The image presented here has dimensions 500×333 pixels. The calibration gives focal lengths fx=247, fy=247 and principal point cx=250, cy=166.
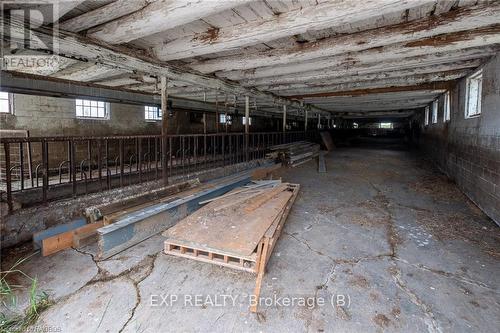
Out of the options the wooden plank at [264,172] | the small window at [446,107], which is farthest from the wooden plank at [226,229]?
the small window at [446,107]

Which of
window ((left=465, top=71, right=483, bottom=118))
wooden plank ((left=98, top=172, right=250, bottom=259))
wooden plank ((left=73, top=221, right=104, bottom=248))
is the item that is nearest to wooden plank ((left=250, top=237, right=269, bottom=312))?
wooden plank ((left=98, top=172, right=250, bottom=259))

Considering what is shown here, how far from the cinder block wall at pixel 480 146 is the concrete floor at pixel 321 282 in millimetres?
571

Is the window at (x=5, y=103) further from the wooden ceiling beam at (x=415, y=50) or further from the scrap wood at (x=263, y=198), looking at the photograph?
the scrap wood at (x=263, y=198)

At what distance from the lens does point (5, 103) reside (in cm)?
528

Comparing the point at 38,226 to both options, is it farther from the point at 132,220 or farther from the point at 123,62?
the point at 123,62

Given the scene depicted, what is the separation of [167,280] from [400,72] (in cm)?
517

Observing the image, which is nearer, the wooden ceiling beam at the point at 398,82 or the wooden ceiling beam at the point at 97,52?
the wooden ceiling beam at the point at 97,52

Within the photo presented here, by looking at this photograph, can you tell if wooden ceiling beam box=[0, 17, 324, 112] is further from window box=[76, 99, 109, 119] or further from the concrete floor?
window box=[76, 99, 109, 119]

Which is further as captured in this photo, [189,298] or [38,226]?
[38,226]

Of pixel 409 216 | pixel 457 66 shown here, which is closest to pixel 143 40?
pixel 409 216

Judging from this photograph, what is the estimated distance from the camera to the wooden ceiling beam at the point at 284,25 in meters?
2.17

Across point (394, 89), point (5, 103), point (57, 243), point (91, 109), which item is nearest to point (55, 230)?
point (57, 243)

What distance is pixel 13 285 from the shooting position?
2035 mm

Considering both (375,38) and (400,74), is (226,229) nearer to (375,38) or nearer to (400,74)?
(375,38)
